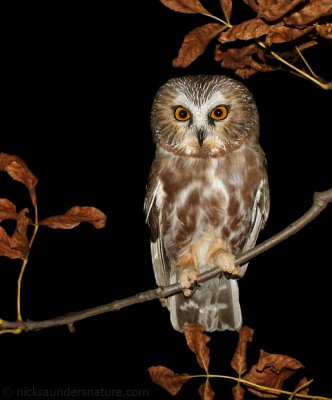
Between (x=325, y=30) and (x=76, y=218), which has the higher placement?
(x=325, y=30)

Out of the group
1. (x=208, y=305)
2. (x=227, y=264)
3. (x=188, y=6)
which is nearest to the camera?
(x=188, y=6)

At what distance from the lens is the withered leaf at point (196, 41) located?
60.3 inches

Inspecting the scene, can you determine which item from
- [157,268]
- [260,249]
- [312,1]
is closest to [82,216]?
[260,249]

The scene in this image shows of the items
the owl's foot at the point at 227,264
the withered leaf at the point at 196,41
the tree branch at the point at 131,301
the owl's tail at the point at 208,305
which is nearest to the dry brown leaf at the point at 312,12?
the withered leaf at the point at 196,41

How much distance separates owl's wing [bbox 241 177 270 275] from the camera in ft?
9.87

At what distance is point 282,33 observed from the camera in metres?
1.49

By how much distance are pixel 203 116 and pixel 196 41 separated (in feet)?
3.64

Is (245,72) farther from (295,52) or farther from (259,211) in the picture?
(259,211)

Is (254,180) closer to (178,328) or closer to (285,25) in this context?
(178,328)

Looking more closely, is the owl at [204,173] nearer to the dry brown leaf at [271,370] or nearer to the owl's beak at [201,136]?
the owl's beak at [201,136]

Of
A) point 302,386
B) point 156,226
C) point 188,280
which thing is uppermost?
point 156,226

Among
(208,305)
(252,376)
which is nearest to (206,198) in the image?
(208,305)

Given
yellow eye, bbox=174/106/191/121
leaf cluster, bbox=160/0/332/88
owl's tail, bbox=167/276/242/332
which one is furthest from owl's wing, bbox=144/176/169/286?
leaf cluster, bbox=160/0/332/88

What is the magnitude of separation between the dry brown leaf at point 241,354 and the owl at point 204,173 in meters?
0.78
